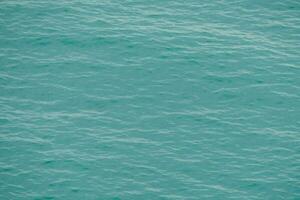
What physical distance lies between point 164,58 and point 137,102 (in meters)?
8.31

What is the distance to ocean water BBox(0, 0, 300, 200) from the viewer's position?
52938 millimetres

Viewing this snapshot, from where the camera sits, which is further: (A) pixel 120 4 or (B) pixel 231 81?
(A) pixel 120 4

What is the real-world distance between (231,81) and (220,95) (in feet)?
9.37

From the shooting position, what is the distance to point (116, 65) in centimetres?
6600

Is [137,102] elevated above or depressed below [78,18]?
below

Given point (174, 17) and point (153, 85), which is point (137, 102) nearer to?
point (153, 85)

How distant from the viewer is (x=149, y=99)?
61.7m

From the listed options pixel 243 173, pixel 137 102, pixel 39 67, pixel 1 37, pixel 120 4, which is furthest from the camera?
pixel 120 4

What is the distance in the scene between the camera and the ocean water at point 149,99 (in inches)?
2084

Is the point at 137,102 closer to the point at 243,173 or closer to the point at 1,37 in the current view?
the point at 243,173

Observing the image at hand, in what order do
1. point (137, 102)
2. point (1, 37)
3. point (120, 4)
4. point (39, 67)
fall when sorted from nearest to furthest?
1. point (137, 102)
2. point (39, 67)
3. point (1, 37)
4. point (120, 4)

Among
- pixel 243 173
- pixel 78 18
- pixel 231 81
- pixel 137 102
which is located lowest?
pixel 243 173

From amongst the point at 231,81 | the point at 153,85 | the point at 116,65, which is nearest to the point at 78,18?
the point at 116,65

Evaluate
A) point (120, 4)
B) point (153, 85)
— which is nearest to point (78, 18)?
point (120, 4)
